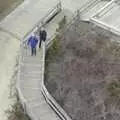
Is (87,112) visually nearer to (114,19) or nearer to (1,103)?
(1,103)

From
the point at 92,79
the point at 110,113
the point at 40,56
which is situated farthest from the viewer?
the point at 40,56

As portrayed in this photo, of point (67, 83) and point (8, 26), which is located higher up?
point (8, 26)

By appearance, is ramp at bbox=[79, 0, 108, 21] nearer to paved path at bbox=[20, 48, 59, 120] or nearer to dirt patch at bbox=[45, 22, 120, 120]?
dirt patch at bbox=[45, 22, 120, 120]

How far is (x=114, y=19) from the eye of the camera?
2203cm

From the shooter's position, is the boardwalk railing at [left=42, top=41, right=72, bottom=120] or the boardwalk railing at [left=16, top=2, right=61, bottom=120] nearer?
the boardwalk railing at [left=42, top=41, right=72, bottom=120]

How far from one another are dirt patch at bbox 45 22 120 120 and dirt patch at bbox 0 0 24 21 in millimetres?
3197

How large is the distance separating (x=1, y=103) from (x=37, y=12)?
543 centimetres

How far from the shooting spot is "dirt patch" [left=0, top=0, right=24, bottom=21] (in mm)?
A: 23297

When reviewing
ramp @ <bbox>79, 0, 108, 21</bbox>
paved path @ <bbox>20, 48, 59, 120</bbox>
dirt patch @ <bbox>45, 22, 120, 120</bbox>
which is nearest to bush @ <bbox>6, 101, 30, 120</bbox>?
paved path @ <bbox>20, 48, 59, 120</bbox>

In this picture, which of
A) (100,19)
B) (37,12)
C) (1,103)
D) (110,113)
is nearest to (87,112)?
(110,113)

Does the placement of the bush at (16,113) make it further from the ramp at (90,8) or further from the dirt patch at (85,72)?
the ramp at (90,8)

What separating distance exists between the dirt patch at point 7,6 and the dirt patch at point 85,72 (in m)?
3.20

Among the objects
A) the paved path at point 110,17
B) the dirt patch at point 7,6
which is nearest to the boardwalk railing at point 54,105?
the paved path at point 110,17

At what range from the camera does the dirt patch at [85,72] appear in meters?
18.5
